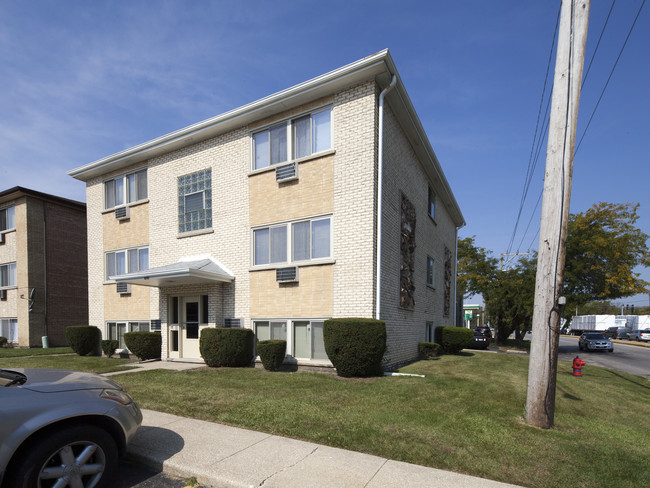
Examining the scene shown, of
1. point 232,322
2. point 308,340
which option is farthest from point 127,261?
point 308,340

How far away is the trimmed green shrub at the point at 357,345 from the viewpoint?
8.94 meters

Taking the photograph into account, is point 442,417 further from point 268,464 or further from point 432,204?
point 432,204

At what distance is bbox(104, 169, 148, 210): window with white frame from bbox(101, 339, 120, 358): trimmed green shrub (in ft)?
17.3

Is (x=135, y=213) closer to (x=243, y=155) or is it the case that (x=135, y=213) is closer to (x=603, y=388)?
(x=243, y=155)

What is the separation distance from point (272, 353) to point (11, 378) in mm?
6749

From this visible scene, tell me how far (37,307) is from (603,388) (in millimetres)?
24496

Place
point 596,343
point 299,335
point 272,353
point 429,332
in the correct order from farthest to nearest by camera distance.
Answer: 1. point 596,343
2. point 429,332
3. point 299,335
4. point 272,353

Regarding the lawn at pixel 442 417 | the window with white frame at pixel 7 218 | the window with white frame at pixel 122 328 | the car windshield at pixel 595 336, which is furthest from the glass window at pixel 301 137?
the car windshield at pixel 595 336

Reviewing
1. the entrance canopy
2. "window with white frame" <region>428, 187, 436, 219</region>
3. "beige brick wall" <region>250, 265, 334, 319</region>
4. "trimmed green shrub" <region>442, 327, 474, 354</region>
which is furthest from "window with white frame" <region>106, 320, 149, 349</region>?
"window with white frame" <region>428, 187, 436, 219</region>

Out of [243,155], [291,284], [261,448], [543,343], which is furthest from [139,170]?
[543,343]

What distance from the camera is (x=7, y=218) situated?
70.7 ft

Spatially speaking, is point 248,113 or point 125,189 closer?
point 248,113

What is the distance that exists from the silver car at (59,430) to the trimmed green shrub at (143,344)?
9422 mm

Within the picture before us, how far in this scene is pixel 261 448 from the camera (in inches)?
178
